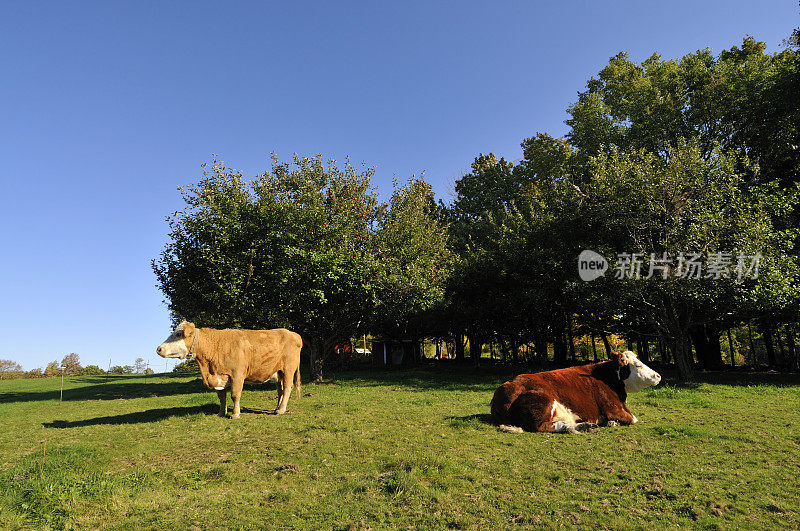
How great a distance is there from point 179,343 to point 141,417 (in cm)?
368

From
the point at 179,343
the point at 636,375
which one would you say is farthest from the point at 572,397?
the point at 179,343

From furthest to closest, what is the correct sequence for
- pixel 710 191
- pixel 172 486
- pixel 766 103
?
1. pixel 766 103
2. pixel 710 191
3. pixel 172 486

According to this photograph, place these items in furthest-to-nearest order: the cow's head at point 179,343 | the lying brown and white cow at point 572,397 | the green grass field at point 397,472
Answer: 1. the cow's head at point 179,343
2. the lying brown and white cow at point 572,397
3. the green grass field at point 397,472

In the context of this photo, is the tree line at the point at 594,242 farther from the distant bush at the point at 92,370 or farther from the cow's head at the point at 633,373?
the distant bush at the point at 92,370

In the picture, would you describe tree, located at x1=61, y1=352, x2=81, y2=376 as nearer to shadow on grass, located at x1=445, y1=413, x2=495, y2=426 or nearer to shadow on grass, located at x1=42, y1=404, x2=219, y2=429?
shadow on grass, located at x1=42, y1=404, x2=219, y2=429

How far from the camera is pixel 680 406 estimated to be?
43.4 ft

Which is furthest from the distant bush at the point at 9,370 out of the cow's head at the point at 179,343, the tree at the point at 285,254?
the cow's head at the point at 179,343

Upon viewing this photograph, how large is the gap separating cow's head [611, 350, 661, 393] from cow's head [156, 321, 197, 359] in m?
11.6

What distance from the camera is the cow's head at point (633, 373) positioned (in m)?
10.3

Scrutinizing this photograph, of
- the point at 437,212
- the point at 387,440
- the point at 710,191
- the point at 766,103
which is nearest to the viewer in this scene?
the point at 387,440

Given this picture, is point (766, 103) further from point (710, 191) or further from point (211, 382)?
point (211, 382)

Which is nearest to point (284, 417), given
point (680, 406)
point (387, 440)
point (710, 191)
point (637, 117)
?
point (387, 440)

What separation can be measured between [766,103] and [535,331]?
20508mm
